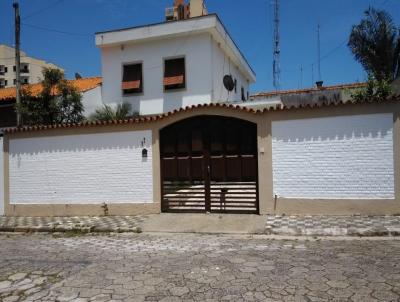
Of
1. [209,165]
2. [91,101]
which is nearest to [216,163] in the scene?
[209,165]

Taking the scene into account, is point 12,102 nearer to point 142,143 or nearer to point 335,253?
point 142,143

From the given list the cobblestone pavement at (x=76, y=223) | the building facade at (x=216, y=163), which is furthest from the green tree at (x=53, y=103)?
the cobblestone pavement at (x=76, y=223)

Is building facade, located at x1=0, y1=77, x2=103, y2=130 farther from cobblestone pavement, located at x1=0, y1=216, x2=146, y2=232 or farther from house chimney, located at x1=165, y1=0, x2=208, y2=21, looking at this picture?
cobblestone pavement, located at x1=0, y1=216, x2=146, y2=232

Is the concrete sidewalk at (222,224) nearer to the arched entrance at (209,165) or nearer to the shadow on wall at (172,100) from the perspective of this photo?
the arched entrance at (209,165)

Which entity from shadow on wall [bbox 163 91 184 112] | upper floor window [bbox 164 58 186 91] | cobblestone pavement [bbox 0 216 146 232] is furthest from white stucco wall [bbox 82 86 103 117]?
cobblestone pavement [bbox 0 216 146 232]

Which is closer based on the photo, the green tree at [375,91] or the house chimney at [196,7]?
the green tree at [375,91]

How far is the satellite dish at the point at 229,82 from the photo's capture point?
1952cm

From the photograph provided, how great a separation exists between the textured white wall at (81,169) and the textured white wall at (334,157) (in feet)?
13.4

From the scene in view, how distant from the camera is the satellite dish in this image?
64.0ft

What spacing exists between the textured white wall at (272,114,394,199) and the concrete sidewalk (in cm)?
75

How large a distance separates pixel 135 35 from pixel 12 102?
740cm

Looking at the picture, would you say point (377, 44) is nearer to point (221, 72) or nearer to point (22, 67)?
point (221, 72)

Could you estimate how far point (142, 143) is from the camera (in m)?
11.6

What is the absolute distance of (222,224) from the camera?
32.5 feet
